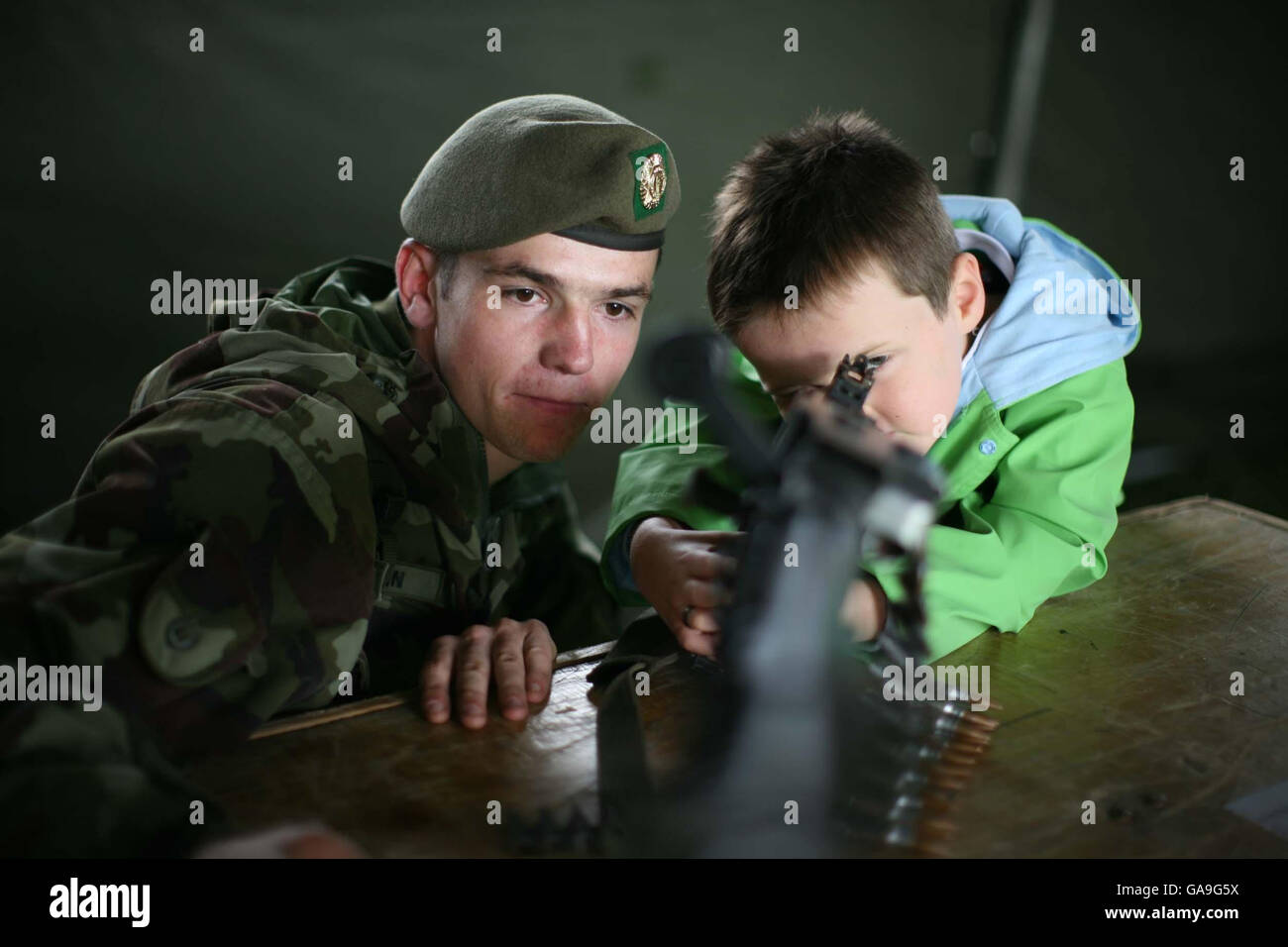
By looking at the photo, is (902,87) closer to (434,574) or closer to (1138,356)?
(1138,356)

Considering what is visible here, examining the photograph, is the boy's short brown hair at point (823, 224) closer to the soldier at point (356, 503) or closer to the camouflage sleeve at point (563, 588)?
the soldier at point (356, 503)

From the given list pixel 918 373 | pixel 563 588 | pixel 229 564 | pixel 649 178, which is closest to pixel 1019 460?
pixel 918 373

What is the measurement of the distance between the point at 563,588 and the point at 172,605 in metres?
0.63

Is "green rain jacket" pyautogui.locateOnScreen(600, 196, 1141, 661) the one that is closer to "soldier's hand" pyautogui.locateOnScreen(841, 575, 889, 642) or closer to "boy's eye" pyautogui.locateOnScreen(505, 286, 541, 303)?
"soldier's hand" pyautogui.locateOnScreen(841, 575, 889, 642)

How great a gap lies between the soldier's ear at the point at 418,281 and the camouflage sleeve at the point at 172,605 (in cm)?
30

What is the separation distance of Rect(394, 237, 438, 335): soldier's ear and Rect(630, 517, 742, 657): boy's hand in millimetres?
301

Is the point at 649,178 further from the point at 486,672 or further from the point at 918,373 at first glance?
the point at 486,672

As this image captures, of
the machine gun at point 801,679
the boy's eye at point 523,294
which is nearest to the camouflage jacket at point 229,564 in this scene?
the boy's eye at point 523,294

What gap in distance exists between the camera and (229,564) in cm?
67

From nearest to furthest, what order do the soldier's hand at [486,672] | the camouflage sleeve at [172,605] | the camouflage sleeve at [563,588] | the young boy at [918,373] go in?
the camouflage sleeve at [172,605], the soldier's hand at [486,672], the young boy at [918,373], the camouflage sleeve at [563,588]

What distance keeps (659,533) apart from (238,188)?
0.96 metres

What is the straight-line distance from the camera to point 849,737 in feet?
2.44

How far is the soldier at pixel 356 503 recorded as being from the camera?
61cm
